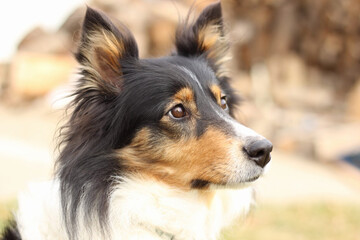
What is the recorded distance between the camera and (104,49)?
3107mm

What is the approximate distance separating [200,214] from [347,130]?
9.27 metres

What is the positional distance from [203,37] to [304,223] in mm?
4561

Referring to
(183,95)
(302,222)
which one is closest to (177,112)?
(183,95)

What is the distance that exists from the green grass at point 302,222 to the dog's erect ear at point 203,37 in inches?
128

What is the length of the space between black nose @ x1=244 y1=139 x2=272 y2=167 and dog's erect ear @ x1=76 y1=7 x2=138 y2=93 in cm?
99

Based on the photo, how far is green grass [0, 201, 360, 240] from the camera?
6.75 metres

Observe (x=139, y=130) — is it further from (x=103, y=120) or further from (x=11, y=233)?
(x=11, y=233)

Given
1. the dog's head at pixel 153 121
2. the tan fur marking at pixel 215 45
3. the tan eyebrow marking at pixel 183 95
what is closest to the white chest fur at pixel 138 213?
the dog's head at pixel 153 121

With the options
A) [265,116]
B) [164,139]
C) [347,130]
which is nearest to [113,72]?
[164,139]

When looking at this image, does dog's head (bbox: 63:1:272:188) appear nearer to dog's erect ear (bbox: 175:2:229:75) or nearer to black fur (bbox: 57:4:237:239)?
black fur (bbox: 57:4:237:239)

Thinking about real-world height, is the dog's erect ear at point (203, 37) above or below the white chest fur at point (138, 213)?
above

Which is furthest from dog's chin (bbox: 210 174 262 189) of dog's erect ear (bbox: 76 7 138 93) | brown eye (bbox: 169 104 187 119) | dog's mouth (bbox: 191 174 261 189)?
dog's erect ear (bbox: 76 7 138 93)

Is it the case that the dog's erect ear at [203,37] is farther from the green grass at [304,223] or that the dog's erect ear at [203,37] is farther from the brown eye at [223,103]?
the green grass at [304,223]

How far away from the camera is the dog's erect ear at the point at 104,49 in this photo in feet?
9.72
